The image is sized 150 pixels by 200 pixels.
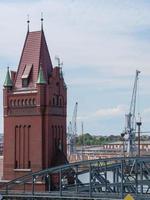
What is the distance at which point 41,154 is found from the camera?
73.2 m

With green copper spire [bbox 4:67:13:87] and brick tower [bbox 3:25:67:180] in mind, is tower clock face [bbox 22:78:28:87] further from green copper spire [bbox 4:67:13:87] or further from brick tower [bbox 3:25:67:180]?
green copper spire [bbox 4:67:13:87]

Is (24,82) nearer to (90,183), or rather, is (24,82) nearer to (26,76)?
(26,76)

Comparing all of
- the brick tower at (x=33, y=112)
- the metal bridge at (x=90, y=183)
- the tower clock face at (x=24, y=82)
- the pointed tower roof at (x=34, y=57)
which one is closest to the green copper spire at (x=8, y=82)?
the brick tower at (x=33, y=112)

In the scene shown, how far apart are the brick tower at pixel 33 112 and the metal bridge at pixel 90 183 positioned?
8.44 ft

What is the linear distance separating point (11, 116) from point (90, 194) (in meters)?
17.2

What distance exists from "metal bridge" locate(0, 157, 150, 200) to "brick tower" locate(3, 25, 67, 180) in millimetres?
2572

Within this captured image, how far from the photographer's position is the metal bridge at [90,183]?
61.6 metres

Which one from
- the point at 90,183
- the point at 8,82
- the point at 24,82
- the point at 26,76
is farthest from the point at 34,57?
the point at 90,183

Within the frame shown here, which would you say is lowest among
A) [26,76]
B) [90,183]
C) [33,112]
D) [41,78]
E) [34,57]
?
[90,183]

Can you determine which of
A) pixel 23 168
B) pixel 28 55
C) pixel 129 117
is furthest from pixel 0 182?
pixel 129 117

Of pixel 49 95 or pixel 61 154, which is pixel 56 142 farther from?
pixel 49 95

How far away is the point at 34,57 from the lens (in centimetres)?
7525

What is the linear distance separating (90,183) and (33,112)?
46.0 ft

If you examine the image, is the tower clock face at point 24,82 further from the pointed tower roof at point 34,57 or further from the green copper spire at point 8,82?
the green copper spire at point 8,82
